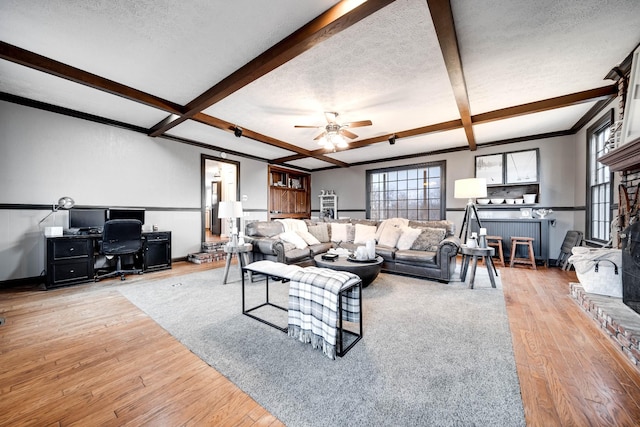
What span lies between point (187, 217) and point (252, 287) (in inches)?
114

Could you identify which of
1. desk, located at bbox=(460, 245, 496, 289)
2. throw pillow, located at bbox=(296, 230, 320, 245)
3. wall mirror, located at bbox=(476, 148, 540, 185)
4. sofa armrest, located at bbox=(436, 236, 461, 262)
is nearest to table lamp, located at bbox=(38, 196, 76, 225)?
throw pillow, located at bbox=(296, 230, 320, 245)

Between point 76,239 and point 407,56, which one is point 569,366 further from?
point 76,239

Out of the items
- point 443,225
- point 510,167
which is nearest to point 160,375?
point 443,225

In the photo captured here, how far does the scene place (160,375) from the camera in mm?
1626

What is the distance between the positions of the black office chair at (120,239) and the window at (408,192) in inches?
225

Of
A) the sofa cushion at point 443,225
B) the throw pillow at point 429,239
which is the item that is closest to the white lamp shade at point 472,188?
the sofa cushion at point 443,225

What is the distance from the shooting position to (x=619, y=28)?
6.88ft

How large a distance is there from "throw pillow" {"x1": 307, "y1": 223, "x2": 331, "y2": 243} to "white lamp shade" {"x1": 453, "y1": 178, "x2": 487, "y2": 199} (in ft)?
8.27

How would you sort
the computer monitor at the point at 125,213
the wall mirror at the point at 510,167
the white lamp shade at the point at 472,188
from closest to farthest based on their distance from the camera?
1. the white lamp shade at the point at 472,188
2. the computer monitor at the point at 125,213
3. the wall mirror at the point at 510,167

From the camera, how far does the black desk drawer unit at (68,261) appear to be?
336 cm

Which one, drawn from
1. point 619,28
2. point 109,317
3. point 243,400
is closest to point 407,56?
point 619,28

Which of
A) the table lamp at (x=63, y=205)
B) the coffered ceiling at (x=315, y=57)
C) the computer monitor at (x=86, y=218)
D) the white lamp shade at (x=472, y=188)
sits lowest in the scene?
the computer monitor at (x=86, y=218)

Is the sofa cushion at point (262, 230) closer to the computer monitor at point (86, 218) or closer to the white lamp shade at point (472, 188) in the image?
the computer monitor at point (86, 218)

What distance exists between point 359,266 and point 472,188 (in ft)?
8.20
